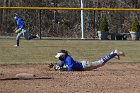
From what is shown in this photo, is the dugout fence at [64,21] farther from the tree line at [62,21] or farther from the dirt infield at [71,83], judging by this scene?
the dirt infield at [71,83]

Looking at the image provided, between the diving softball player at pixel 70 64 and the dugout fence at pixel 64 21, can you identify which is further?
the dugout fence at pixel 64 21

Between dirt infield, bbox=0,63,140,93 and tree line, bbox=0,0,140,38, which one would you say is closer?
dirt infield, bbox=0,63,140,93

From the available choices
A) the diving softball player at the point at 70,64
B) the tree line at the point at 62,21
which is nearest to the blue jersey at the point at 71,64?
the diving softball player at the point at 70,64

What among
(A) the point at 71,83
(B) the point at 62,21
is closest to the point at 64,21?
(B) the point at 62,21

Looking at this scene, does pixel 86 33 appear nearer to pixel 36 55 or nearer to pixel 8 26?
pixel 8 26

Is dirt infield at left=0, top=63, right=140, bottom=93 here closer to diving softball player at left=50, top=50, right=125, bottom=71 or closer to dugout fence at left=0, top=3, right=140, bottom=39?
diving softball player at left=50, top=50, right=125, bottom=71

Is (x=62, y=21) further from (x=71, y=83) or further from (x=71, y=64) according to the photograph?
(x=71, y=83)

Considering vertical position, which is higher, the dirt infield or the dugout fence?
the dugout fence

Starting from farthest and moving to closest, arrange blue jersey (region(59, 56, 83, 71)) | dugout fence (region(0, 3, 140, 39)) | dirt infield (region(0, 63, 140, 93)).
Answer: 1. dugout fence (region(0, 3, 140, 39))
2. blue jersey (region(59, 56, 83, 71))
3. dirt infield (region(0, 63, 140, 93))

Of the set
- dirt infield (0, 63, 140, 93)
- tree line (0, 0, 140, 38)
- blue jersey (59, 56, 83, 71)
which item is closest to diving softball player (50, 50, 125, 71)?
blue jersey (59, 56, 83, 71)

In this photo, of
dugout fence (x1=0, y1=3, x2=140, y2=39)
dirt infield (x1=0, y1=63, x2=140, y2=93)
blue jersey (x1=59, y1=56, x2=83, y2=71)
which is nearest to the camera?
dirt infield (x1=0, y1=63, x2=140, y2=93)

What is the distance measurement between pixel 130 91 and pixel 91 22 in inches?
1133

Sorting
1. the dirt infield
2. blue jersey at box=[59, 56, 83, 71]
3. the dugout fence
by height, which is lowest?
the dirt infield

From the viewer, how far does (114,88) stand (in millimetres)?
8938
